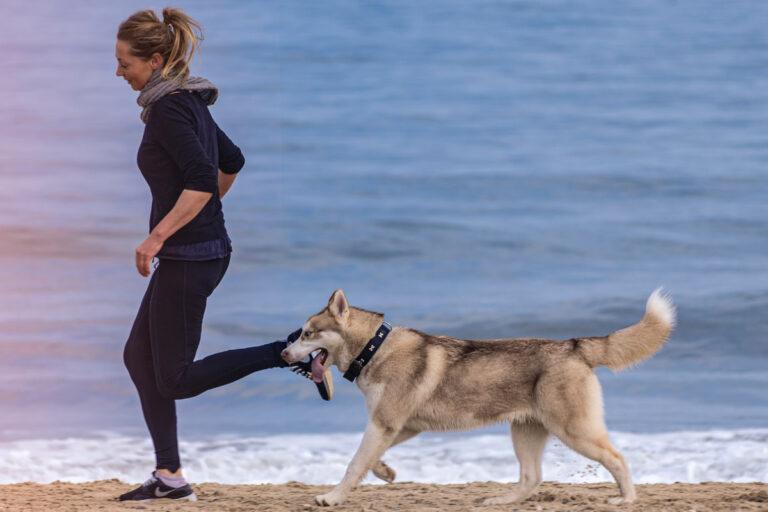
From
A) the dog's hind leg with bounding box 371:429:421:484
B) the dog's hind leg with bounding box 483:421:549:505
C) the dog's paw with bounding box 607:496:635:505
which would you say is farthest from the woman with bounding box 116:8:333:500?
the dog's paw with bounding box 607:496:635:505

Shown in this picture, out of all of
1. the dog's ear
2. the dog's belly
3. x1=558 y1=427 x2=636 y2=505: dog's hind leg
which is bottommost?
x1=558 y1=427 x2=636 y2=505: dog's hind leg

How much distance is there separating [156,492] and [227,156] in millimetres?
1674

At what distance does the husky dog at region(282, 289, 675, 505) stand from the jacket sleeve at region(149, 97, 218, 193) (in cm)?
92

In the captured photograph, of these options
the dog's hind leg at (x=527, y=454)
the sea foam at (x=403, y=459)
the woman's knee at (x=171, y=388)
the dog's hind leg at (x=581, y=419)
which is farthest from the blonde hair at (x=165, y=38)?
the sea foam at (x=403, y=459)

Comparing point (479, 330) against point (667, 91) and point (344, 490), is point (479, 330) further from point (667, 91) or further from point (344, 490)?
point (667, 91)

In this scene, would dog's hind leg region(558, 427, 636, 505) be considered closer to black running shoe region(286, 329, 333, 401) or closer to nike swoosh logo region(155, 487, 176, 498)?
black running shoe region(286, 329, 333, 401)

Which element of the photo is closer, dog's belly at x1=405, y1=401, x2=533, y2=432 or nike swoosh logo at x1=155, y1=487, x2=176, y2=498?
dog's belly at x1=405, y1=401, x2=533, y2=432

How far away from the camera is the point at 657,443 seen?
8.95 metres

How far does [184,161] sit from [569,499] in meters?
2.43

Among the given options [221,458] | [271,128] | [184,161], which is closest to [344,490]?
[184,161]

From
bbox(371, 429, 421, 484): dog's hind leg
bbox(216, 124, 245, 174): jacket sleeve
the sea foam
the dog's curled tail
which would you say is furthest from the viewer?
the sea foam

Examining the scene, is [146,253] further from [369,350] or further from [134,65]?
[369,350]

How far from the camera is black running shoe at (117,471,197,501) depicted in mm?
5668

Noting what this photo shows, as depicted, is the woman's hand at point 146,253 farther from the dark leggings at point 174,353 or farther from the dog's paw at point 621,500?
the dog's paw at point 621,500
